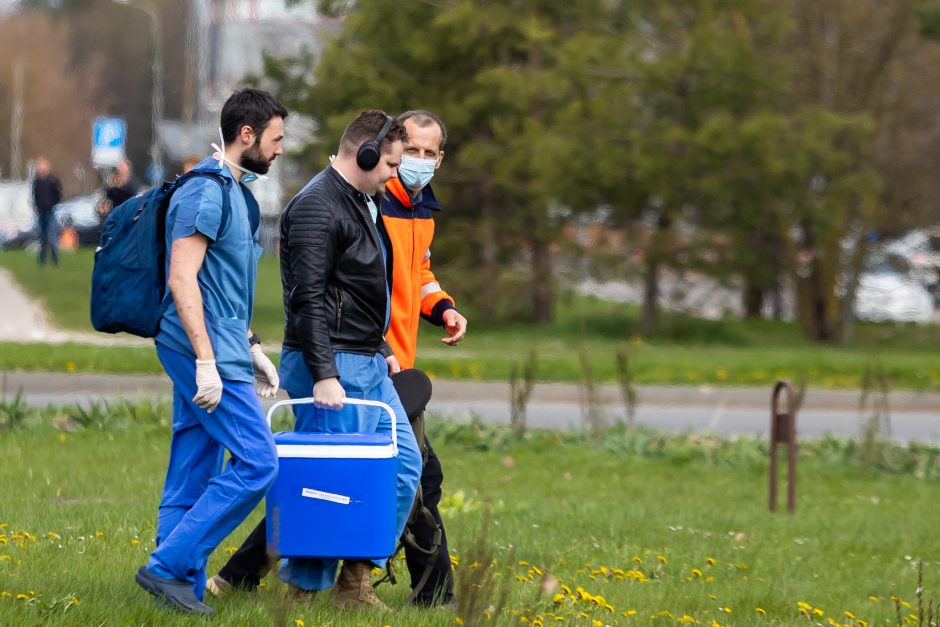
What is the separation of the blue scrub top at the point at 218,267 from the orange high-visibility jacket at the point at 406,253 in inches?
30.4

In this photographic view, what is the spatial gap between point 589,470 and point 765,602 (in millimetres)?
4598

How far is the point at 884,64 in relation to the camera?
964 inches

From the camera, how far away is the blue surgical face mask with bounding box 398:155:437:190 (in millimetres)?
6195

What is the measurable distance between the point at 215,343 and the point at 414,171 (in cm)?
122

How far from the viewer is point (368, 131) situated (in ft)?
18.9

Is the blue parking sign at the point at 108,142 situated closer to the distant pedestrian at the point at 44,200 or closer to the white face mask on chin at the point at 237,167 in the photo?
the distant pedestrian at the point at 44,200

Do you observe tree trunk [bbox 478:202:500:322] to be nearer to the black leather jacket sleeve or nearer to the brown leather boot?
the brown leather boot

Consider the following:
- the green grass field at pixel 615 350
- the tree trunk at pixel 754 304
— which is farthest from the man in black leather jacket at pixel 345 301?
the tree trunk at pixel 754 304

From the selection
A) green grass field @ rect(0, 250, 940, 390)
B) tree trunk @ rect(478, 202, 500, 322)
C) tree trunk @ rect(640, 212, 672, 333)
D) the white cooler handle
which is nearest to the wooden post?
green grass field @ rect(0, 250, 940, 390)

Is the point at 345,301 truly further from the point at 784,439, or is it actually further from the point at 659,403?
the point at 659,403

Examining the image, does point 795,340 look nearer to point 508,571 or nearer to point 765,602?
point 765,602

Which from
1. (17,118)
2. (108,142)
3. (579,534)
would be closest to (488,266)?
(108,142)

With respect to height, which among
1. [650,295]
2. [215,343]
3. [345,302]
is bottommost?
[650,295]

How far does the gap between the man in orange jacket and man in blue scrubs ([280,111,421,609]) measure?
268 millimetres
